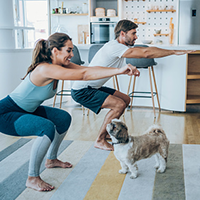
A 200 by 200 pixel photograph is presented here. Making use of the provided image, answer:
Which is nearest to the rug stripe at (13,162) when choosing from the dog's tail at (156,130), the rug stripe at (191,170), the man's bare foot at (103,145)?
the man's bare foot at (103,145)

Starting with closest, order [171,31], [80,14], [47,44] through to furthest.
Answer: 1. [47,44]
2. [171,31]
3. [80,14]

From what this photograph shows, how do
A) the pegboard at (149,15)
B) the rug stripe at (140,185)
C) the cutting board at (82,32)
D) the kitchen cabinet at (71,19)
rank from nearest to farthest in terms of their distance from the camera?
the rug stripe at (140,185)
the pegboard at (149,15)
the kitchen cabinet at (71,19)
the cutting board at (82,32)

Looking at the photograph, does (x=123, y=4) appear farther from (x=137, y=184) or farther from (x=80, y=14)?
(x=137, y=184)

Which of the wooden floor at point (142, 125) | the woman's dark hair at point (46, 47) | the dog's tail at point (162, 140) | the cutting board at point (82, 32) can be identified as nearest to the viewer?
the woman's dark hair at point (46, 47)

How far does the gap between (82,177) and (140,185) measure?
17.0 inches

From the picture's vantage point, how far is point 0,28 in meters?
4.04

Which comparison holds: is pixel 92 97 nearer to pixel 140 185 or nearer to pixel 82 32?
pixel 140 185

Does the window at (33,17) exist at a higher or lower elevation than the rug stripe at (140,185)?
higher

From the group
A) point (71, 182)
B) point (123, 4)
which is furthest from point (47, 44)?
point (123, 4)

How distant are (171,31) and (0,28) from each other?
3830mm

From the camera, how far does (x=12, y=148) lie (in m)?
2.99

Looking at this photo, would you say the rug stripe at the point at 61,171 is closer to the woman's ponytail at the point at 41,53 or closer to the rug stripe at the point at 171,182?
the rug stripe at the point at 171,182

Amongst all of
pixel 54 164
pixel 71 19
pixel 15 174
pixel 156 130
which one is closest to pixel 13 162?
pixel 15 174

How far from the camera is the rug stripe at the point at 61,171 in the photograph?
6.65ft
